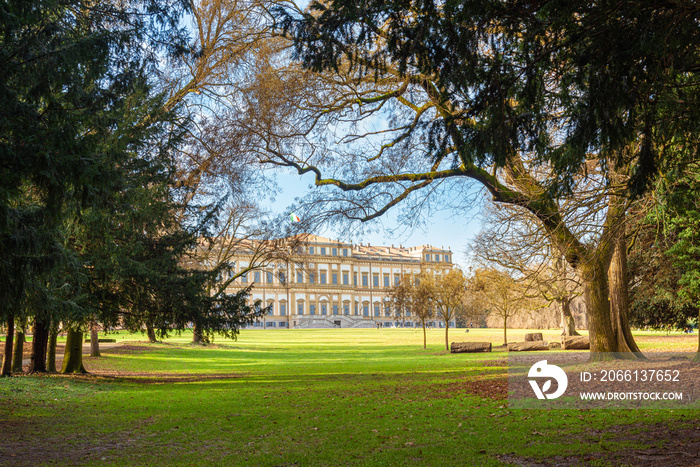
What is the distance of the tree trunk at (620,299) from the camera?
41.5 feet

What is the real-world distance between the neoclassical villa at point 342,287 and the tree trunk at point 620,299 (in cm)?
7728

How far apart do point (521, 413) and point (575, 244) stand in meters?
5.05

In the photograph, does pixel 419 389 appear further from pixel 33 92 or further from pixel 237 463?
pixel 33 92

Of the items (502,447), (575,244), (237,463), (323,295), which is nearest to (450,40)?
(502,447)

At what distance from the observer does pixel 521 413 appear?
7812 mm

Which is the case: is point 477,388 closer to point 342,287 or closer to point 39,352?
point 39,352

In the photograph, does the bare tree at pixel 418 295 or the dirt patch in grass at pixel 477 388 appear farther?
the bare tree at pixel 418 295

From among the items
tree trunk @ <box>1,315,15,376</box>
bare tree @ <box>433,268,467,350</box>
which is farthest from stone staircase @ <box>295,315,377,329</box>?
tree trunk @ <box>1,315,15,376</box>

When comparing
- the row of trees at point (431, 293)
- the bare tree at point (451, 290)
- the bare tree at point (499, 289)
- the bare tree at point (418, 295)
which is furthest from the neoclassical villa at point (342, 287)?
the bare tree at point (451, 290)

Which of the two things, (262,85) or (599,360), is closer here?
(262,85)

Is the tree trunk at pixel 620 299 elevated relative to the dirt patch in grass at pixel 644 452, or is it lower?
elevated

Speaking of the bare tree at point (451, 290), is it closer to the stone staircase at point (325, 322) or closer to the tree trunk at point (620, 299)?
the tree trunk at point (620, 299)

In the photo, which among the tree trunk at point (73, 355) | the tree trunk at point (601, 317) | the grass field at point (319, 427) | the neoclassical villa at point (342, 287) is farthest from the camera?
the neoclassical villa at point (342, 287)

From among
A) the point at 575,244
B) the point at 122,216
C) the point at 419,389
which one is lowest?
the point at 419,389
